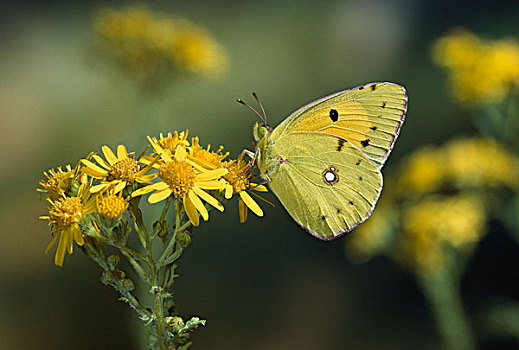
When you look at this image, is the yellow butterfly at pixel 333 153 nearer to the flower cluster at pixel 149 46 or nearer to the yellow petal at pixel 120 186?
the yellow petal at pixel 120 186

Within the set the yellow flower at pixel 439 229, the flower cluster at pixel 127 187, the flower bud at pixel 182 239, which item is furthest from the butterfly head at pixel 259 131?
the yellow flower at pixel 439 229

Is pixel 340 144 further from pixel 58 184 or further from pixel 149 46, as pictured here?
pixel 149 46

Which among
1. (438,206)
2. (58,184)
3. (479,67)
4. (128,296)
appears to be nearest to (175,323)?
(128,296)

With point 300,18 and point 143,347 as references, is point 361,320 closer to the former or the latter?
point 143,347

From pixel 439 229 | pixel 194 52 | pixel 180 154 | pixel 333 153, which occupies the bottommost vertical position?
pixel 439 229

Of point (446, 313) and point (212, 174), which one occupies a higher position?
point (212, 174)

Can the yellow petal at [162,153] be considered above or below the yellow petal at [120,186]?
above

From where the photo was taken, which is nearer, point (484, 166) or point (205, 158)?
point (205, 158)

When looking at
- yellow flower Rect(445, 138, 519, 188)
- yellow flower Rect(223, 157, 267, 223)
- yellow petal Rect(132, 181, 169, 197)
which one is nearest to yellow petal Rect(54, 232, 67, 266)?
yellow petal Rect(132, 181, 169, 197)
